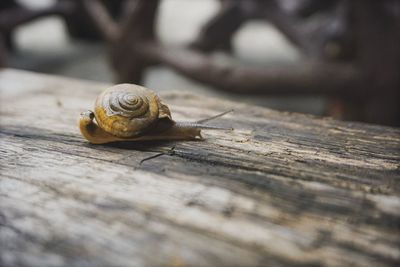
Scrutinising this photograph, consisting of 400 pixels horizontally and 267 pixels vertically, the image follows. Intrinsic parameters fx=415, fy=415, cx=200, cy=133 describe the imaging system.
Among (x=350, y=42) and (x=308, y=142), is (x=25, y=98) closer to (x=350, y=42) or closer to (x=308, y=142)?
(x=308, y=142)

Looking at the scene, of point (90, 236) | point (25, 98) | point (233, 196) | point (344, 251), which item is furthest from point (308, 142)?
point (25, 98)

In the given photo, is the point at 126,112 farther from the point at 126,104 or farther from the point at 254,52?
the point at 254,52

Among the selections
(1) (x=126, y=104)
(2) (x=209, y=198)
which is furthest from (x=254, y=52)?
(2) (x=209, y=198)

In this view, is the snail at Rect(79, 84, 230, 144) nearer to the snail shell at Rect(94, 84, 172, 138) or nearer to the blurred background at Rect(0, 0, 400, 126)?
the snail shell at Rect(94, 84, 172, 138)

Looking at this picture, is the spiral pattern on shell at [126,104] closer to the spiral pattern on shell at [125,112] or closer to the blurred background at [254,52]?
the spiral pattern on shell at [125,112]

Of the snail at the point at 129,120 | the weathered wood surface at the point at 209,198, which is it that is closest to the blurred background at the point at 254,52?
the snail at the point at 129,120
